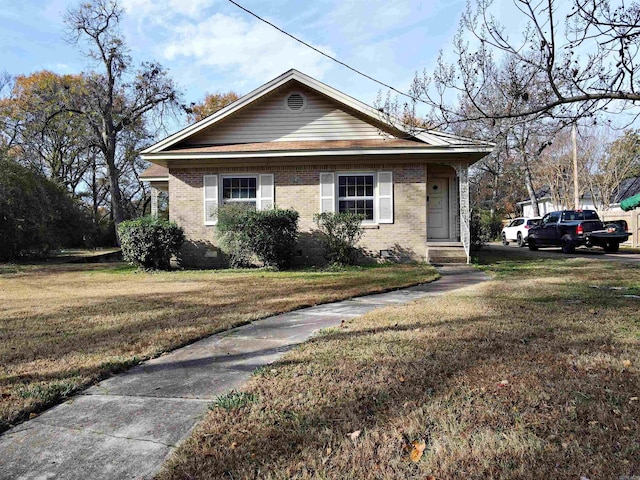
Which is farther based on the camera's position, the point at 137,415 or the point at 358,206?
the point at 358,206

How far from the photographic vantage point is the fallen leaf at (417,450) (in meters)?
2.22

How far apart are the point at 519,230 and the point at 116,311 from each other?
2434 centimetres

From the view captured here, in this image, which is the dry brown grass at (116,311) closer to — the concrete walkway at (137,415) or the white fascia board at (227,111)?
the concrete walkway at (137,415)

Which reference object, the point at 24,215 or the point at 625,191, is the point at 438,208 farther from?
the point at 625,191

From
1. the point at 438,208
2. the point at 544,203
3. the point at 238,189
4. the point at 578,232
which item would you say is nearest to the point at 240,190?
the point at 238,189

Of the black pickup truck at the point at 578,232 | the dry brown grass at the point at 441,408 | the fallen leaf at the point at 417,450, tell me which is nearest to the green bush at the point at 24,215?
the dry brown grass at the point at 441,408

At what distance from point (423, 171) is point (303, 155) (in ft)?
12.0

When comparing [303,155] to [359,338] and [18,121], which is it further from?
[18,121]

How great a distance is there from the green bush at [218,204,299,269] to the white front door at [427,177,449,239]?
4901mm

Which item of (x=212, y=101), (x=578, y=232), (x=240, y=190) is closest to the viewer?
(x=240, y=190)

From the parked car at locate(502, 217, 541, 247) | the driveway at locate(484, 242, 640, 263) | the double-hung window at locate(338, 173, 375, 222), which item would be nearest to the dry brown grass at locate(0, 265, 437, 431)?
the double-hung window at locate(338, 173, 375, 222)

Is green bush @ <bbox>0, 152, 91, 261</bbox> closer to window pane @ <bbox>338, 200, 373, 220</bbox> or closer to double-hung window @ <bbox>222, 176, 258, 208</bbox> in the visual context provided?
double-hung window @ <bbox>222, 176, 258, 208</bbox>

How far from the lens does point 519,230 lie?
25750mm

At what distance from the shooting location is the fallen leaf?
7.27 feet
